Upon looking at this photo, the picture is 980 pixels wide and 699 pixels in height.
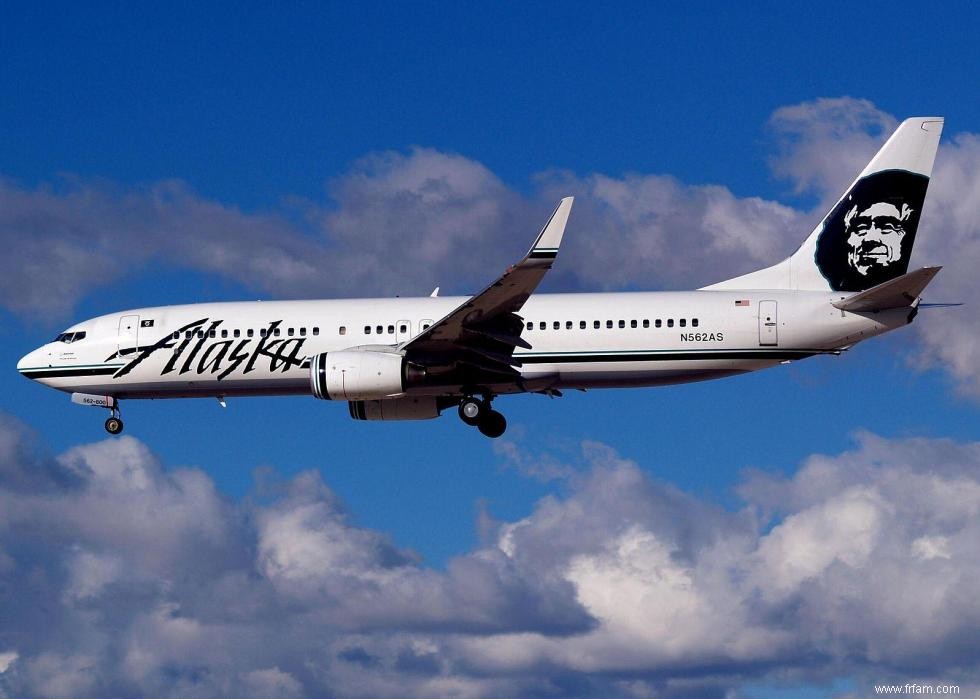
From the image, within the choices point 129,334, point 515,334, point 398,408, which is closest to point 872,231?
point 515,334

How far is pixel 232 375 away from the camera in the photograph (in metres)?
44.9

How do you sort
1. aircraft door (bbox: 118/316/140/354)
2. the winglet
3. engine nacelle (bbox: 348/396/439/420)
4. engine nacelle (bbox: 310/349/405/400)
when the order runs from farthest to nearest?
1. aircraft door (bbox: 118/316/140/354)
2. engine nacelle (bbox: 348/396/439/420)
3. engine nacelle (bbox: 310/349/405/400)
4. the winglet

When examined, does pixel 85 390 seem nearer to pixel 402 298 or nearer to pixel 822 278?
pixel 402 298

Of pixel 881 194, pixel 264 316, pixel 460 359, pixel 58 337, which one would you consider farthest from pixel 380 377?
pixel 881 194

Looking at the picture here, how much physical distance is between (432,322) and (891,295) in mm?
12181

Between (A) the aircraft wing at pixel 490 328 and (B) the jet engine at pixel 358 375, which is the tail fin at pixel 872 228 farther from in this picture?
(B) the jet engine at pixel 358 375

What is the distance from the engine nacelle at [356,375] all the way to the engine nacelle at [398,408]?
2974mm

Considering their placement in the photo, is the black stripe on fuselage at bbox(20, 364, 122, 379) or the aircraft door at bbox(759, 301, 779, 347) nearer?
the aircraft door at bbox(759, 301, 779, 347)

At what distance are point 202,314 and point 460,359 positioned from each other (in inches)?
323

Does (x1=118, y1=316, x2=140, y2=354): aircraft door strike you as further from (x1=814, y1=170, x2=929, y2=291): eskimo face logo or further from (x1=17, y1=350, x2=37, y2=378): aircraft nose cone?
(x1=814, y1=170, x2=929, y2=291): eskimo face logo

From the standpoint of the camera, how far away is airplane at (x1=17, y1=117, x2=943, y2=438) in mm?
42062

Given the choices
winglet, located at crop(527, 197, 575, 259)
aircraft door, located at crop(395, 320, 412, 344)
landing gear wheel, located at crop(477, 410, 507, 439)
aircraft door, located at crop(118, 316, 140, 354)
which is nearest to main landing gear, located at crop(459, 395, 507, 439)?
landing gear wheel, located at crop(477, 410, 507, 439)

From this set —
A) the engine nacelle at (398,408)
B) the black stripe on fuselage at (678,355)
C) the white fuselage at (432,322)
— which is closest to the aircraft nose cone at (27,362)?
the white fuselage at (432,322)

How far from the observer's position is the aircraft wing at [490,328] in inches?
1528
